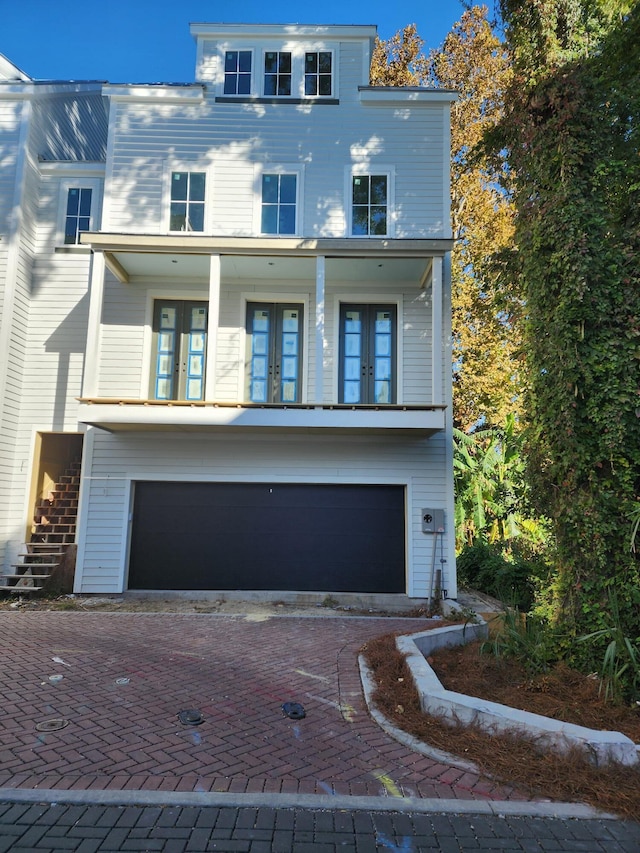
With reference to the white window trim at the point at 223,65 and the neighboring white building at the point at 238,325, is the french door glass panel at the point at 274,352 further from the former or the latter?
the white window trim at the point at 223,65

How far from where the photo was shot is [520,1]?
Result: 654 cm

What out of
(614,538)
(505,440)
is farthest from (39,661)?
(505,440)

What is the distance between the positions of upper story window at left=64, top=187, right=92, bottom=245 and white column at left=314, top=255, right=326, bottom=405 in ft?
17.2

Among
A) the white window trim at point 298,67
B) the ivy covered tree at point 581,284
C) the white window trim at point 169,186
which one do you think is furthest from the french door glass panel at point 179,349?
the ivy covered tree at point 581,284

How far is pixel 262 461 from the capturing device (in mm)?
10531

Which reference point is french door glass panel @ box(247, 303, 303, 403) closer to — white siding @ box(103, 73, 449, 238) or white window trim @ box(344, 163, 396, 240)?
white siding @ box(103, 73, 449, 238)

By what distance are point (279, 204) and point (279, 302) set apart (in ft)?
6.56

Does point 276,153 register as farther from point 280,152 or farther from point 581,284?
point 581,284

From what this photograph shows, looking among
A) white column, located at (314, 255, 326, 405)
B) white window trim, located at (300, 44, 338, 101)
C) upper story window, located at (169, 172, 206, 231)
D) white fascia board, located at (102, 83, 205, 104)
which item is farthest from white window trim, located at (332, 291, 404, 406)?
white fascia board, located at (102, 83, 205, 104)

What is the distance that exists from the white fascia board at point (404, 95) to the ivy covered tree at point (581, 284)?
15.6 ft

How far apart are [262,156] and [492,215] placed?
9379 mm

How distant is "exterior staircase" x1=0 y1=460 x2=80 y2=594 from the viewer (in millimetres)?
10203

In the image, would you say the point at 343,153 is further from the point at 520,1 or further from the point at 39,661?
the point at 39,661

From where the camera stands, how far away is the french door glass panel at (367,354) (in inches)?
431
